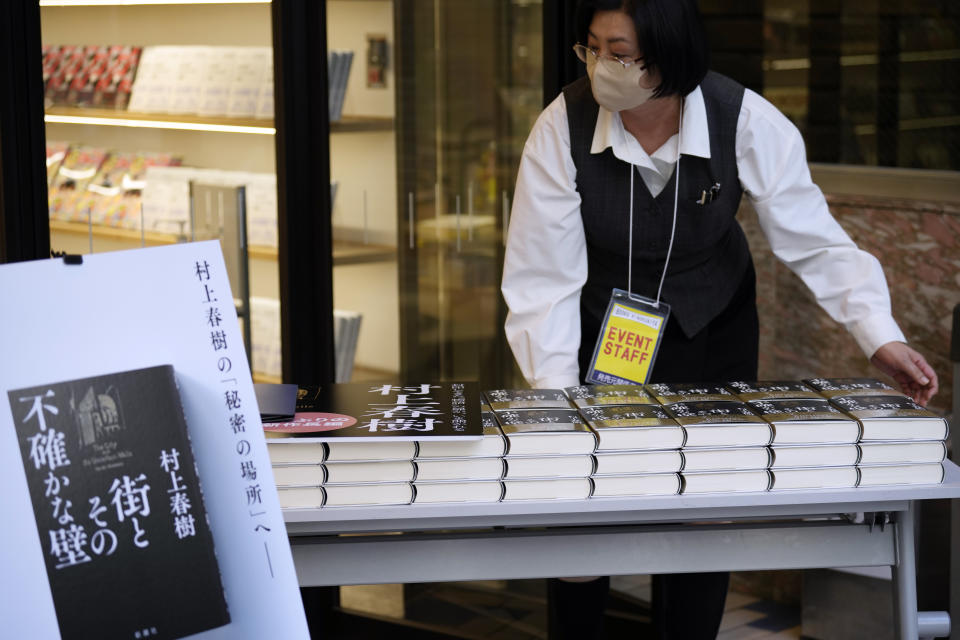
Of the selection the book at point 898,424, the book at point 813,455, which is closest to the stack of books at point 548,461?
the book at point 813,455

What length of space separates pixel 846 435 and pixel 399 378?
1.58 metres

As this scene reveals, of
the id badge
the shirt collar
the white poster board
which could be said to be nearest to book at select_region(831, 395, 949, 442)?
the id badge

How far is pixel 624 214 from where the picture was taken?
200cm

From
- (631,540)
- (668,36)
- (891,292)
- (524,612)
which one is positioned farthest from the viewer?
(524,612)

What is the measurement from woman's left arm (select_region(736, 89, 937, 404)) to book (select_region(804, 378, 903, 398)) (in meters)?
0.17

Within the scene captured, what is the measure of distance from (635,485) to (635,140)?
2.35 feet

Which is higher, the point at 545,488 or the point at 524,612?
the point at 545,488

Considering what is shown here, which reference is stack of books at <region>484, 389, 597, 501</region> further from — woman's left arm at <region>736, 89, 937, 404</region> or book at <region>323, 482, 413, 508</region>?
woman's left arm at <region>736, 89, 937, 404</region>

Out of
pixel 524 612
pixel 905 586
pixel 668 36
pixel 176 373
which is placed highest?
pixel 668 36

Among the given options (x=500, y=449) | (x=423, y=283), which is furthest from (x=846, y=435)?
(x=423, y=283)

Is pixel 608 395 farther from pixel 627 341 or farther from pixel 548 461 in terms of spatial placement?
pixel 627 341

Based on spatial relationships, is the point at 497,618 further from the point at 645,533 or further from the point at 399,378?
the point at 645,533

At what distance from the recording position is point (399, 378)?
2.92m

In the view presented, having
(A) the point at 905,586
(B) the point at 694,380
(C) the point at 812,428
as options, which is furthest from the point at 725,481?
(B) the point at 694,380
